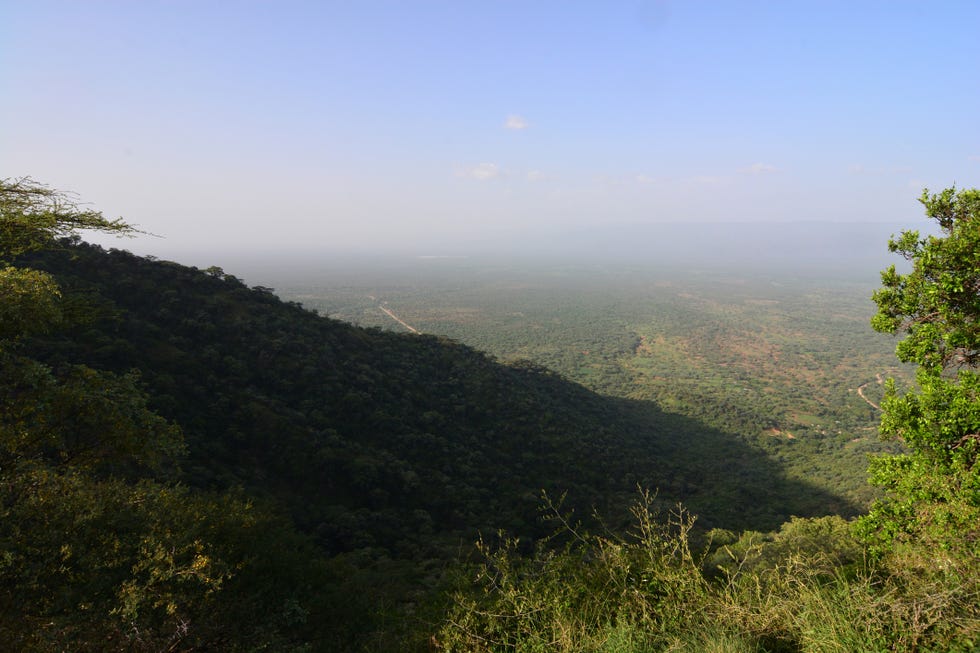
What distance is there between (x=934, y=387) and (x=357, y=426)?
68.8ft

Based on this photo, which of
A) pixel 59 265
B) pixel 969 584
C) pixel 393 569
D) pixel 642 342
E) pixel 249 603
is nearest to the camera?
pixel 969 584

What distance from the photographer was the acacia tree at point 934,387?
240 inches

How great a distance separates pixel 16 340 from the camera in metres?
6.08

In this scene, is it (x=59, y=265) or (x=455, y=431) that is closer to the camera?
(x=59, y=265)

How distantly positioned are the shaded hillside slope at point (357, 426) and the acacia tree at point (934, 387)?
40.2 feet

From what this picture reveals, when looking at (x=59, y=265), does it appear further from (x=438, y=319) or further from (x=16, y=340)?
(x=438, y=319)

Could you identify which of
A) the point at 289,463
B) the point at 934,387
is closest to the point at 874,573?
the point at 934,387

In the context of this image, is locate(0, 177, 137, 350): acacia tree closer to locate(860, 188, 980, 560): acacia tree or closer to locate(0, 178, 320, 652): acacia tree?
locate(0, 178, 320, 652): acacia tree

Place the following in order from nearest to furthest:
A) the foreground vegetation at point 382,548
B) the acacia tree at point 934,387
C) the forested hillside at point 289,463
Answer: the foreground vegetation at point 382,548 → the forested hillside at point 289,463 → the acacia tree at point 934,387

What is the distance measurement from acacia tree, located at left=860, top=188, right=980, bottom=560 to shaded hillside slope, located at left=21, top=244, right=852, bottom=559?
12.3 meters

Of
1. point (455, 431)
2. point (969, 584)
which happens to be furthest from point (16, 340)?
point (455, 431)

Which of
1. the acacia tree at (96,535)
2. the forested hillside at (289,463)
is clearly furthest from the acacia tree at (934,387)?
the acacia tree at (96,535)

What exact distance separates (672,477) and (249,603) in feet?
94.9

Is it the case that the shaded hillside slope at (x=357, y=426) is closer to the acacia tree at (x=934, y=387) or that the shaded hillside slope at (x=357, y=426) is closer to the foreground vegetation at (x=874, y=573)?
the foreground vegetation at (x=874, y=573)
